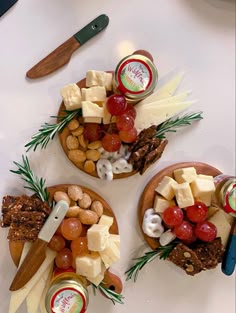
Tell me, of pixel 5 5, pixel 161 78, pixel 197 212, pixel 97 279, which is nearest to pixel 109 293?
pixel 97 279

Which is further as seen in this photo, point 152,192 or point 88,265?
point 152,192

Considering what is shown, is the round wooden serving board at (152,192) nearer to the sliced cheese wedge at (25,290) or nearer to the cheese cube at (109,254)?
the cheese cube at (109,254)

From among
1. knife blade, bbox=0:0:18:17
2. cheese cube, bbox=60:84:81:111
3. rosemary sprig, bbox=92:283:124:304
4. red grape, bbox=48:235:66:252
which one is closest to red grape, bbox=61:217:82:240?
red grape, bbox=48:235:66:252

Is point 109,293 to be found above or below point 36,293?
below

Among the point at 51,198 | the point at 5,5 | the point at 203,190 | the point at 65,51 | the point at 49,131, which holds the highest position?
the point at 5,5

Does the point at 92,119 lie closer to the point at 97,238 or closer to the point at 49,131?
the point at 49,131

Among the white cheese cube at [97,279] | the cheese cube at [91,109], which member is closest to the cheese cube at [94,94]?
the cheese cube at [91,109]

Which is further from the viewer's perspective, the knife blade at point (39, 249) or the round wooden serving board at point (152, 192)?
the round wooden serving board at point (152, 192)
